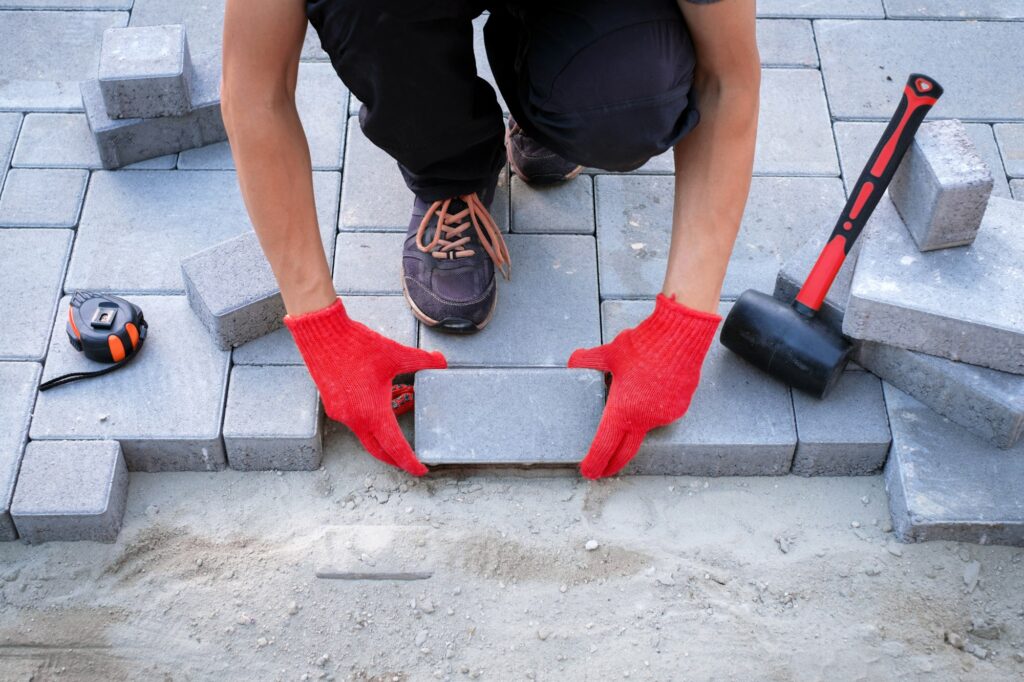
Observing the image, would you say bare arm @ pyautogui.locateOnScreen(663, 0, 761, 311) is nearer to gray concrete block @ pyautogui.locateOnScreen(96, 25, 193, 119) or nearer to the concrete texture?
the concrete texture

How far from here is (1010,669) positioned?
2396 millimetres

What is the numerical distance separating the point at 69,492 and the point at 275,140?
926 mm

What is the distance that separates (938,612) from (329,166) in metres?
1.97

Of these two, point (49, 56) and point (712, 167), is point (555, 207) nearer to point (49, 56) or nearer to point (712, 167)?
point (712, 167)

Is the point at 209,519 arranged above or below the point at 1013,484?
below

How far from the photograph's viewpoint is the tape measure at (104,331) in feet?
8.88

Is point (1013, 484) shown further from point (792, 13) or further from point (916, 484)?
point (792, 13)

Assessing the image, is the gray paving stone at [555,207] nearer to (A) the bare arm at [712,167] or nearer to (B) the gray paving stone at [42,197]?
(A) the bare arm at [712,167]

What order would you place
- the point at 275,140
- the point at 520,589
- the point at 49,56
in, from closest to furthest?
1. the point at 275,140
2. the point at 520,589
3. the point at 49,56

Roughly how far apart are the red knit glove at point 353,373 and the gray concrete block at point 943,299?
3.59ft

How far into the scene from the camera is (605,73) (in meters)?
2.41

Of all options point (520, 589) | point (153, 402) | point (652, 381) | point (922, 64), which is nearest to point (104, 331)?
point (153, 402)

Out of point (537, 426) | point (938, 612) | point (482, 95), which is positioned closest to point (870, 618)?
point (938, 612)

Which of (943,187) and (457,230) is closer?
(943,187)
